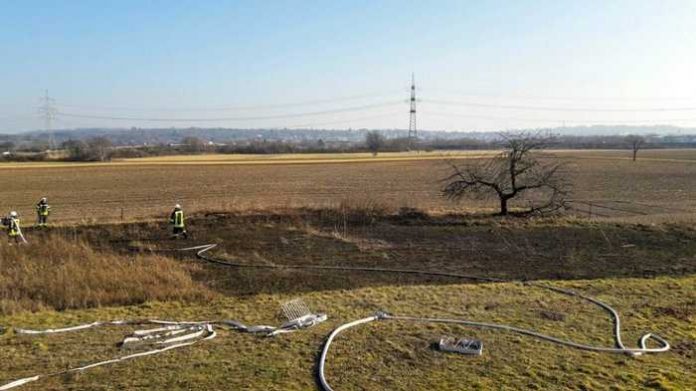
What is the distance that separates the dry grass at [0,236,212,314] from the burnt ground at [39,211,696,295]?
98 cm

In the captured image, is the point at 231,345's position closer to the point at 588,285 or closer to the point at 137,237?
the point at 588,285

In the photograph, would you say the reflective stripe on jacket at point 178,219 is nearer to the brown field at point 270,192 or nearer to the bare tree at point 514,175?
the brown field at point 270,192

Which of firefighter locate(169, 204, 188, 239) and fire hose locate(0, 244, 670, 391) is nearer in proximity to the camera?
fire hose locate(0, 244, 670, 391)

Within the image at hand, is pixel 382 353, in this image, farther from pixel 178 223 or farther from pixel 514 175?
pixel 514 175

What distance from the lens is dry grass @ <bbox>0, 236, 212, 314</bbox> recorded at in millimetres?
8820

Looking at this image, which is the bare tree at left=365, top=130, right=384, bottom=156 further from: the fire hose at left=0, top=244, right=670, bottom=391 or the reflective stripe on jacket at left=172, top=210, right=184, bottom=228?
the fire hose at left=0, top=244, right=670, bottom=391

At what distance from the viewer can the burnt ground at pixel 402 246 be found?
1130 centimetres

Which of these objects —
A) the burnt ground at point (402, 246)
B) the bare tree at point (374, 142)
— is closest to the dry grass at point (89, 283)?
the burnt ground at point (402, 246)

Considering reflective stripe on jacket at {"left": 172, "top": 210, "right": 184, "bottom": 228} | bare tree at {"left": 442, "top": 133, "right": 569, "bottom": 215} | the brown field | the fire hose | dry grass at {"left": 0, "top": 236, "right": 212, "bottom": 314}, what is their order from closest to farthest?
the fire hose
dry grass at {"left": 0, "top": 236, "right": 212, "bottom": 314}
reflective stripe on jacket at {"left": 172, "top": 210, "right": 184, "bottom": 228}
bare tree at {"left": 442, "top": 133, "right": 569, "bottom": 215}
the brown field

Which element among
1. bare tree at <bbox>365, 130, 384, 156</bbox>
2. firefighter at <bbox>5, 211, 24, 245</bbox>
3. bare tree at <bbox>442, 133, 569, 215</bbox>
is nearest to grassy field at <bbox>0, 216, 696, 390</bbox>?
firefighter at <bbox>5, 211, 24, 245</bbox>

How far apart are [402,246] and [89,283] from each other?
809cm

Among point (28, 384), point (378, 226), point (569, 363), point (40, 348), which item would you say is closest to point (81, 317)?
point (40, 348)

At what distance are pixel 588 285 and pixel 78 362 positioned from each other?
28.7 feet

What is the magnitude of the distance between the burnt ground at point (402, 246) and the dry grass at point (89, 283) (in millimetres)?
978
